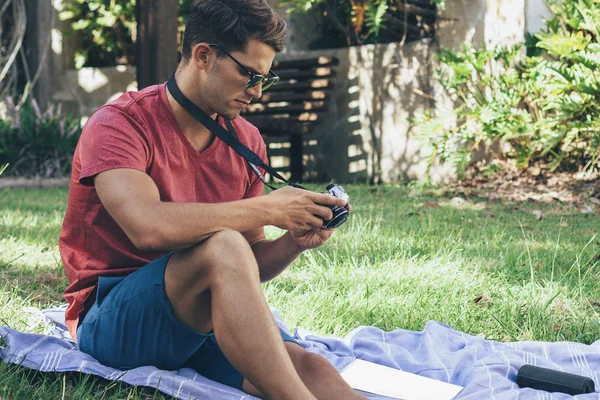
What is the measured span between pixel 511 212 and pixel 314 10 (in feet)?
14.3

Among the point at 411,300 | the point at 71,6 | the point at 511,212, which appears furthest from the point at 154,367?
the point at 71,6

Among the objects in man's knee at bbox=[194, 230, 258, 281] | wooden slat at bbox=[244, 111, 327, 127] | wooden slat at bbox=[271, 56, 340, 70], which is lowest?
wooden slat at bbox=[244, 111, 327, 127]

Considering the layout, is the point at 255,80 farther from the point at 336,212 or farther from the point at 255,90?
the point at 336,212

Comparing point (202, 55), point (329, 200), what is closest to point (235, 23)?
point (202, 55)

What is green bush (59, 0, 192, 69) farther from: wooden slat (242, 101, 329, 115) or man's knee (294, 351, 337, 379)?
man's knee (294, 351, 337, 379)

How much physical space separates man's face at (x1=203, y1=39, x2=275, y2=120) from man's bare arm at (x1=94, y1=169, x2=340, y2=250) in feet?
1.32

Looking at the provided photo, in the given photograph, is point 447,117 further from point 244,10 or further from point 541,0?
point 244,10

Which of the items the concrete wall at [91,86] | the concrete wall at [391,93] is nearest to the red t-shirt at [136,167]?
the concrete wall at [391,93]

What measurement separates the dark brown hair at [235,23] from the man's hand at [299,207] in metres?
0.55

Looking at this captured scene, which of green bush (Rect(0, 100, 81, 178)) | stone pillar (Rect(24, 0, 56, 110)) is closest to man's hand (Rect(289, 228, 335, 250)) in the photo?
green bush (Rect(0, 100, 81, 178))

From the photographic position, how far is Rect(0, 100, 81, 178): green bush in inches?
335

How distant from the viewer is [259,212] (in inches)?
95.3

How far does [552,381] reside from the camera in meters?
2.80

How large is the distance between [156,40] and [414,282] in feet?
15.8
